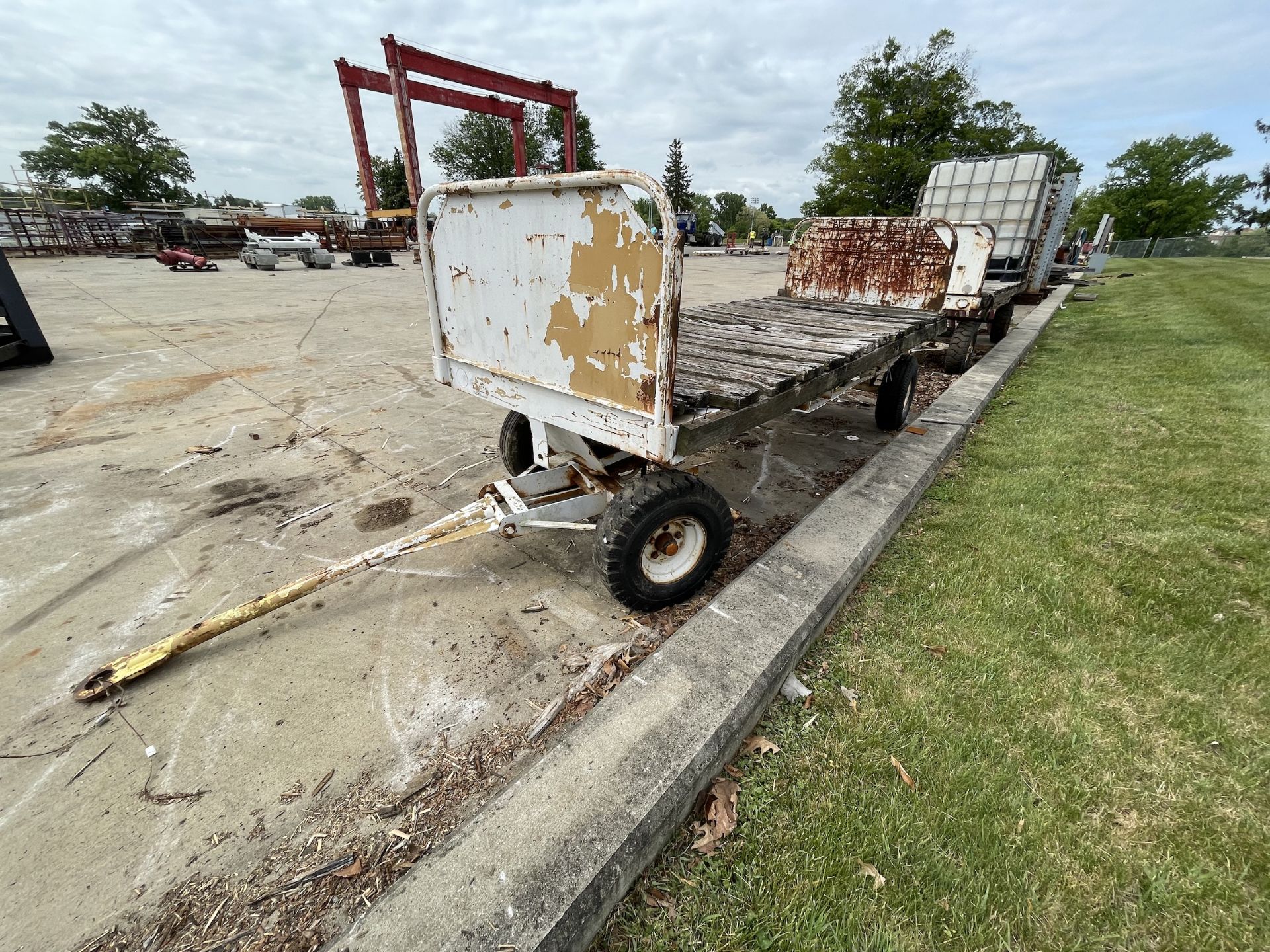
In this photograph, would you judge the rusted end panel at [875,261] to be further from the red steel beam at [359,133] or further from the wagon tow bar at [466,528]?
the red steel beam at [359,133]

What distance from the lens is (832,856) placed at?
1.54 m

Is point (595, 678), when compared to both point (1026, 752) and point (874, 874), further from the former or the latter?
point (1026, 752)

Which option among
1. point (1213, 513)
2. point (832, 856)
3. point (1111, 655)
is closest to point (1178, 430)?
point (1213, 513)

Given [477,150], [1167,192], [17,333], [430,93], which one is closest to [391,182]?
[477,150]

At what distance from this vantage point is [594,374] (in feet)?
7.50

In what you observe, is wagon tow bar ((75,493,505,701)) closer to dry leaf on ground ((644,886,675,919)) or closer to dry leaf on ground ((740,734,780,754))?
dry leaf on ground ((740,734,780,754))

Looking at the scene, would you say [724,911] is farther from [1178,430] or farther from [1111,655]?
[1178,430]

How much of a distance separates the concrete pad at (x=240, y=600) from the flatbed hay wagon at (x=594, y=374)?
11.3 inches

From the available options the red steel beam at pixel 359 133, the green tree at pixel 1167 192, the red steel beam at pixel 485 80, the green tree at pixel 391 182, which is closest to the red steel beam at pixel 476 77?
the red steel beam at pixel 485 80

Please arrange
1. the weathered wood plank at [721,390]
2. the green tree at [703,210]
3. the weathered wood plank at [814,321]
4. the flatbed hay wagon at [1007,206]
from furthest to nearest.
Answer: the green tree at [703,210] → the flatbed hay wagon at [1007,206] → the weathered wood plank at [814,321] → the weathered wood plank at [721,390]

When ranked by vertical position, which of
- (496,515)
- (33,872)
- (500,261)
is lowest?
(33,872)

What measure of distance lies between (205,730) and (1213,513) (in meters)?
5.38

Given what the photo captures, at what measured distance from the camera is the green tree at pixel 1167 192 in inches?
1793

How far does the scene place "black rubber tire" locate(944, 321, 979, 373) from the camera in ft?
23.1
